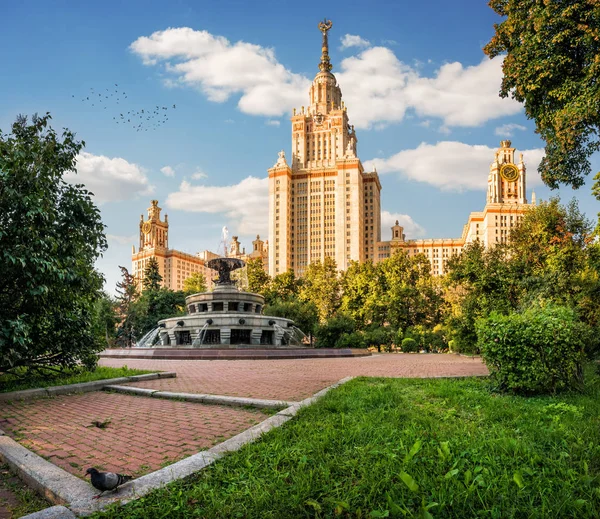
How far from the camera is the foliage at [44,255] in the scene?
23.0ft

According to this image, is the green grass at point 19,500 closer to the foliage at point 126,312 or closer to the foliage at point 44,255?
the foliage at point 44,255

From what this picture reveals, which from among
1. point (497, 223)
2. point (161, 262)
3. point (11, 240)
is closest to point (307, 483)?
point (11, 240)

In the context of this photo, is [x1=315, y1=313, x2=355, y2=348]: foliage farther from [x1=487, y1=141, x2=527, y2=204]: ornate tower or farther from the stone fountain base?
[x1=487, y1=141, x2=527, y2=204]: ornate tower

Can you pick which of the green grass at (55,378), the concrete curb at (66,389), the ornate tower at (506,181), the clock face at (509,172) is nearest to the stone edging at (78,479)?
the concrete curb at (66,389)

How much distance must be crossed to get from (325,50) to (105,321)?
118163mm

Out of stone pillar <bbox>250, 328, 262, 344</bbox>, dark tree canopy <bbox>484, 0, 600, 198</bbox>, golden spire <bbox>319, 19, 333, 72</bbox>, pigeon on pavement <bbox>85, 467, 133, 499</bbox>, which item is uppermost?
golden spire <bbox>319, 19, 333, 72</bbox>

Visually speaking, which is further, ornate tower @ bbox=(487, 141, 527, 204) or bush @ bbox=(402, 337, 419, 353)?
ornate tower @ bbox=(487, 141, 527, 204)

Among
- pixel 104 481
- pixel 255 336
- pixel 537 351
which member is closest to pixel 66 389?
pixel 104 481

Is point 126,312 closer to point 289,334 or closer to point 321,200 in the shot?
point 289,334

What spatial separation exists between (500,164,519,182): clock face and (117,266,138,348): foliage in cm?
8381

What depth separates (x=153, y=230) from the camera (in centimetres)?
12131

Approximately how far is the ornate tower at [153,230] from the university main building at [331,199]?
2261 cm

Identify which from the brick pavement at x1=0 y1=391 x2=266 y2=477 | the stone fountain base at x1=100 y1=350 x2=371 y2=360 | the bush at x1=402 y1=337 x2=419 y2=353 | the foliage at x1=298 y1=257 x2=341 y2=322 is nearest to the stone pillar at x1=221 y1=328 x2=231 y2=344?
the stone fountain base at x1=100 y1=350 x2=371 y2=360

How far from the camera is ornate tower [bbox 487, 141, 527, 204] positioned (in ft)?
329
